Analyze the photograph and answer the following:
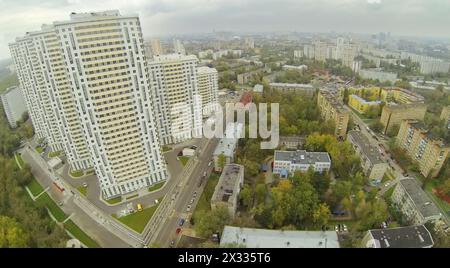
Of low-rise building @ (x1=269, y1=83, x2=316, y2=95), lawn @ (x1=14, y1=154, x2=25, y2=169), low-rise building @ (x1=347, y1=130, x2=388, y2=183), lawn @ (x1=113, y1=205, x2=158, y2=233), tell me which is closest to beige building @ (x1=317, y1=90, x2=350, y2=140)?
low-rise building @ (x1=347, y1=130, x2=388, y2=183)

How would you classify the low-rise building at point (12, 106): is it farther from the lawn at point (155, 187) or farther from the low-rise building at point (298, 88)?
the low-rise building at point (298, 88)

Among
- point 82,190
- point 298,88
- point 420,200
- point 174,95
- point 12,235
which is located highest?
point 174,95

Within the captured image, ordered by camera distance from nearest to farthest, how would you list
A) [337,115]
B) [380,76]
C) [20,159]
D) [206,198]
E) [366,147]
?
[206,198]
[366,147]
[20,159]
[337,115]
[380,76]

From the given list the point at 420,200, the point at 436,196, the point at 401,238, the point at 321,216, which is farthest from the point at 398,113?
the point at 321,216

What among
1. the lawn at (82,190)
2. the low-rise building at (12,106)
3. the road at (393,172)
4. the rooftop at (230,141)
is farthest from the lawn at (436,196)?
the low-rise building at (12,106)

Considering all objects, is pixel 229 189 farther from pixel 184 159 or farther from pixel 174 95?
pixel 174 95

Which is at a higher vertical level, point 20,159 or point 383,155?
point 20,159
